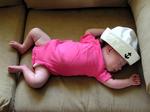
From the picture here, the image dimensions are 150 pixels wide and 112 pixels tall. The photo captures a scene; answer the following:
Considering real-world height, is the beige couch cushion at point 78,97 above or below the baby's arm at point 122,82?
below

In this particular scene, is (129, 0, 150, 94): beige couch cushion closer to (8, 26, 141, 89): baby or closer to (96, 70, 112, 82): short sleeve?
(8, 26, 141, 89): baby

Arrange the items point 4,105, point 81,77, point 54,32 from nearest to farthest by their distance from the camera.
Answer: point 4,105 < point 81,77 < point 54,32

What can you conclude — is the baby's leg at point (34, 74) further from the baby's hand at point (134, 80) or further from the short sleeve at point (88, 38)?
the baby's hand at point (134, 80)

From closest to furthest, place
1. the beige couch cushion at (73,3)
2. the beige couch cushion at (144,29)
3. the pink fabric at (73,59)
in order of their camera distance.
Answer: the beige couch cushion at (144,29)
the pink fabric at (73,59)
the beige couch cushion at (73,3)

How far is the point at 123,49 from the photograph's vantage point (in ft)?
4.36

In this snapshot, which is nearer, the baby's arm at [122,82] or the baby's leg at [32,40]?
the baby's arm at [122,82]

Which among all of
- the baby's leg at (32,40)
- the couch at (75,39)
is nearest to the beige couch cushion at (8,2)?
the couch at (75,39)

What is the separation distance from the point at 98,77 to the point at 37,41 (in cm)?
37

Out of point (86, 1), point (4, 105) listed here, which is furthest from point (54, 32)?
point (4, 105)

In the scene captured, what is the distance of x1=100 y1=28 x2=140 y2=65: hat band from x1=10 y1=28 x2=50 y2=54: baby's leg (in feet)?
1.09

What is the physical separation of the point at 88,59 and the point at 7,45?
43cm

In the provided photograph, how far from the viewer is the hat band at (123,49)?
133 cm

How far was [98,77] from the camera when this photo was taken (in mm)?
1348

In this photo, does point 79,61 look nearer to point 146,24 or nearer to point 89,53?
point 89,53
